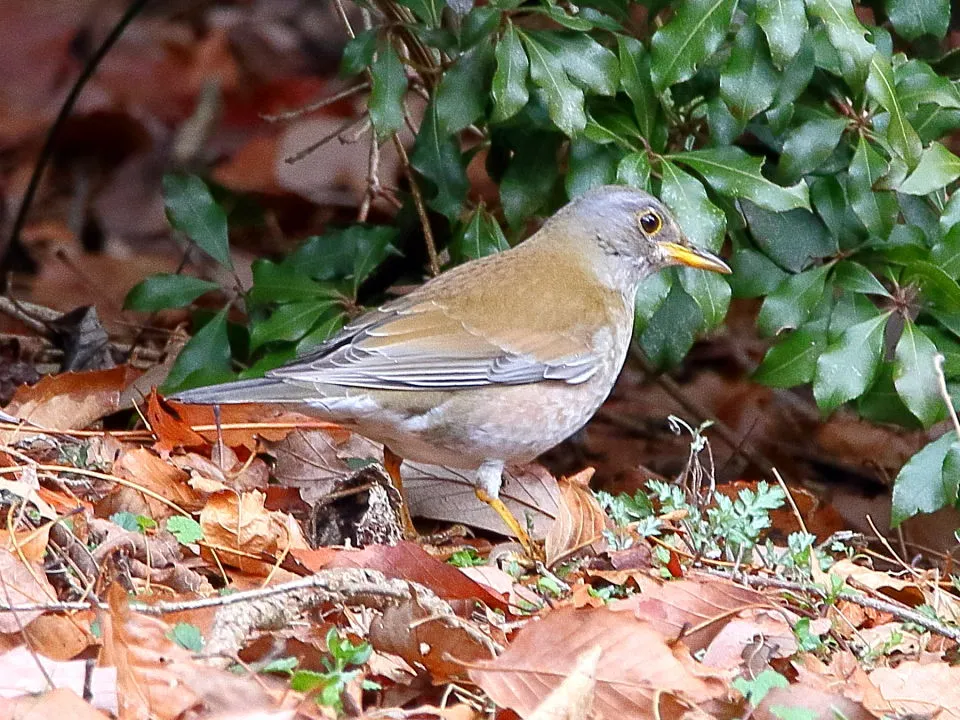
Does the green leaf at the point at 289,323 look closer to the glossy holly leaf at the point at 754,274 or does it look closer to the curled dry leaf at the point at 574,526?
the curled dry leaf at the point at 574,526

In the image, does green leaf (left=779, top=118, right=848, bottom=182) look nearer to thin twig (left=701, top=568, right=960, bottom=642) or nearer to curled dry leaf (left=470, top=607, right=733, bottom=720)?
thin twig (left=701, top=568, right=960, bottom=642)

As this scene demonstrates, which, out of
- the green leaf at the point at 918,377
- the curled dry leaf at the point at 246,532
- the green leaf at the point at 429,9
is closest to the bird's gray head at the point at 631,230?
the green leaf at the point at 918,377

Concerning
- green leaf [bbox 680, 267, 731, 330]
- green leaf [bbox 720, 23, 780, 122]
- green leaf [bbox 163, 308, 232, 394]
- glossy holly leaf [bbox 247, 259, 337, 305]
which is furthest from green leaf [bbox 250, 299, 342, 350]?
green leaf [bbox 720, 23, 780, 122]

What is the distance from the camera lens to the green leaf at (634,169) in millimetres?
4684

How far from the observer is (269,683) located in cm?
289

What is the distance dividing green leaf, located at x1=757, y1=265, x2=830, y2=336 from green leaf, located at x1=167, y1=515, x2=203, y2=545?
7.24ft

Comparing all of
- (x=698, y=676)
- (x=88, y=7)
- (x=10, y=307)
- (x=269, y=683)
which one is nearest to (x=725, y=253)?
(x=10, y=307)

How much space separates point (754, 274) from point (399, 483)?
5.06 ft

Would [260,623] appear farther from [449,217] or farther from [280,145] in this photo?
[280,145]

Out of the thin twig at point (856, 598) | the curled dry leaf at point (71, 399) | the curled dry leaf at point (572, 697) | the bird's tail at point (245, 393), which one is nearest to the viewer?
the curled dry leaf at point (572, 697)

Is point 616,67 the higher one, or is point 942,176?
point 616,67

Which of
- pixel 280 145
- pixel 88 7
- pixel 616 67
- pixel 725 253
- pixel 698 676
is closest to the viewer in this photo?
pixel 698 676

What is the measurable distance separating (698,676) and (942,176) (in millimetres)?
2317

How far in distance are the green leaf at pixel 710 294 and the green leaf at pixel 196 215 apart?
6.60ft
